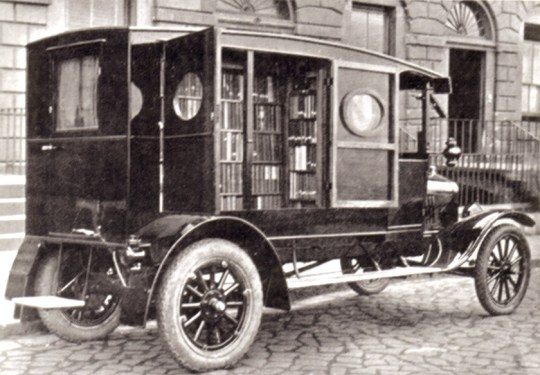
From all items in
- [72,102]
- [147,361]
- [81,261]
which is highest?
[72,102]

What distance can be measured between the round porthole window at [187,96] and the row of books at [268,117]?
655 millimetres

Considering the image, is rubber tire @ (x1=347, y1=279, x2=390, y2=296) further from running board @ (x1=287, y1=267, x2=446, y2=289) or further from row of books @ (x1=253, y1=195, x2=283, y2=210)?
row of books @ (x1=253, y1=195, x2=283, y2=210)

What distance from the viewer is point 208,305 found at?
5723 mm

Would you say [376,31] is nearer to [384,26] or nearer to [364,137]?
[384,26]

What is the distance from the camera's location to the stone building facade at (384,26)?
13.5m

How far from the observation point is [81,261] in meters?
6.56

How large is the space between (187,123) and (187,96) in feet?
0.86

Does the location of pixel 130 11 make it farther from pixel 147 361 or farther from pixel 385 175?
pixel 147 361

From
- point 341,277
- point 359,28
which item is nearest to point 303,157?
point 341,277

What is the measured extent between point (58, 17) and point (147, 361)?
29.6ft

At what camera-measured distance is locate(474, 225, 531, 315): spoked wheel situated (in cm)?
759

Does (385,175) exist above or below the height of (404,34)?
below

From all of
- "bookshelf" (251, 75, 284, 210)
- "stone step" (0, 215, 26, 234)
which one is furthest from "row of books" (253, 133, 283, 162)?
"stone step" (0, 215, 26, 234)

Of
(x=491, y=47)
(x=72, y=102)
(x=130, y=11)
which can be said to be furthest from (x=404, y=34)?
(x=72, y=102)
